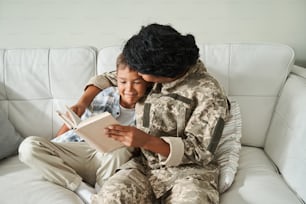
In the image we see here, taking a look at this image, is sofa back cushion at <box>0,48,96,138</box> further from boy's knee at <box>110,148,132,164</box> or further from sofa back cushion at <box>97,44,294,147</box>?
sofa back cushion at <box>97,44,294,147</box>

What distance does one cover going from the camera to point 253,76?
1.51m

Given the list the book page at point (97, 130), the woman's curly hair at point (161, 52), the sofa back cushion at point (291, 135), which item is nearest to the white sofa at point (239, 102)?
the sofa back cushion at point (291, 135)

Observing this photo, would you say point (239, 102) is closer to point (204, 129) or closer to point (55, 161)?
point (204, 129)

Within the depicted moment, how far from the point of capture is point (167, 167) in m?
1.20

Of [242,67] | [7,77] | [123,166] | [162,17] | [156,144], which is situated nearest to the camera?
[156,144]

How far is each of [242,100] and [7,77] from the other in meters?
1.11

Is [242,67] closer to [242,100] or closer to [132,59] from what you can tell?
[242,100]

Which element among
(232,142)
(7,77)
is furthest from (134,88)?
(7,77)

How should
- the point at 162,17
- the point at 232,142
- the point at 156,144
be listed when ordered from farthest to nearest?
the point at 162,17 → the point at 232,142 → the point at 156,144

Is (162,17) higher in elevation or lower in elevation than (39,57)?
higher

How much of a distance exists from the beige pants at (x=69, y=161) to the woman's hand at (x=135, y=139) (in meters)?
0.18

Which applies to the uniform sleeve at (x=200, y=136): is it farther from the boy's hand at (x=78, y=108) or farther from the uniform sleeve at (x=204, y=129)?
the boy's hand at (x=78, y=108)

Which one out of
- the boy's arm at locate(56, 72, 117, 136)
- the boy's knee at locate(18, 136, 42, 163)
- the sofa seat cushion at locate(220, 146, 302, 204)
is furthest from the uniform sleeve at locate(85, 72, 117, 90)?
the sofa seat cushion at locate(220, 146, 302, 204)

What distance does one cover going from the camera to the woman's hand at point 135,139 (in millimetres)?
1106
